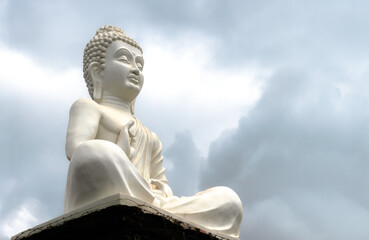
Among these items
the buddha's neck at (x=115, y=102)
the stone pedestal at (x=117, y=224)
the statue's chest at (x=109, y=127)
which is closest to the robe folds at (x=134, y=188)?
the statue's chest at (x=109, y=127)

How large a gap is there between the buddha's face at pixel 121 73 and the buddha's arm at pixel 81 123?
0.56 metres

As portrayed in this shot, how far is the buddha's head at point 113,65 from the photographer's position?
809 centimetres

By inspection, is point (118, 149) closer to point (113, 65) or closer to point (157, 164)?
point (157, 164)

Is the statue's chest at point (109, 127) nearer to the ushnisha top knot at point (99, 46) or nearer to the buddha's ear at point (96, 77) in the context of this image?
the buddha's ear at point (96, 77)

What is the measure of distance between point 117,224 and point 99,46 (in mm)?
3330

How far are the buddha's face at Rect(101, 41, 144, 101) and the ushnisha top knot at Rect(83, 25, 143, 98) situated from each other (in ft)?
0.20

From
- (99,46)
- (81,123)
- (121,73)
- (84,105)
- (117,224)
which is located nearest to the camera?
(117,224)

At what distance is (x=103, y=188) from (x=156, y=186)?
4.82ft

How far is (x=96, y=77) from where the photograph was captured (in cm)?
827

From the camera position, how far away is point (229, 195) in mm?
6918

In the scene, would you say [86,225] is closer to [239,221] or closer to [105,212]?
[105,212]

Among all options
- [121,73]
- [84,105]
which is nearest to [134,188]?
[84,105]

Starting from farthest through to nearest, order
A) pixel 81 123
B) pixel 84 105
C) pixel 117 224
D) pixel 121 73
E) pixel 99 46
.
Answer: pixel 99 46 < pixel 121 73 < pixel 84 105 < pixel 81 123 < pixel 117 224

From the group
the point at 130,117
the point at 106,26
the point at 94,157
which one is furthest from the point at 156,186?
the point at 106,26
